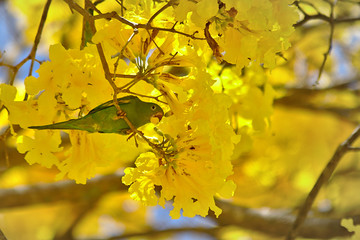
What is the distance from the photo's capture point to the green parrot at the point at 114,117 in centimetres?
96

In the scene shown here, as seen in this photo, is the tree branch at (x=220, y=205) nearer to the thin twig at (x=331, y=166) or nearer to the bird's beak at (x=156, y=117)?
the thin twig at (x=331, y=166)

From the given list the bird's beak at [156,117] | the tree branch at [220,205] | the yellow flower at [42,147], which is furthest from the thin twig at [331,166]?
the yellow flower at [42,147]

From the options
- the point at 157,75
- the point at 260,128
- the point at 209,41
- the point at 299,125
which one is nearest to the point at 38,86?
the point at 157,75

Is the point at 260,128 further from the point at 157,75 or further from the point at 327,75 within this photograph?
the point at 327,75

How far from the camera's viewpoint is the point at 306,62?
2.88 metres

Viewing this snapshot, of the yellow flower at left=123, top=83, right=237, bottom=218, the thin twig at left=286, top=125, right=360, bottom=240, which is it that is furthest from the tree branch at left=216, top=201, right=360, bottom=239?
the yellow flower at left=123, top=83, right=237, bottom=218

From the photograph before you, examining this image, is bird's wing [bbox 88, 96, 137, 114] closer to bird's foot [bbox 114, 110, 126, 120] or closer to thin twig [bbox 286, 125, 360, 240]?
bird's foot [bbox 114, 110, 126, 120]

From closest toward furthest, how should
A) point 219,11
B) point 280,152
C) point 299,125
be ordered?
point 219,11 < point 280,152 < point 299,125

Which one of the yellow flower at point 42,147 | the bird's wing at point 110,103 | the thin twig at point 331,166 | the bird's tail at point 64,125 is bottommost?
the bird's tail at point 64,125

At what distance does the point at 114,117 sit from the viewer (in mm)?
970

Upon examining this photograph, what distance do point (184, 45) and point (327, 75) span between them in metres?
2.21

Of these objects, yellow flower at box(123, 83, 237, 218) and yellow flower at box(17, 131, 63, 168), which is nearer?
yellow flower at box(123, 83, 237, 218)

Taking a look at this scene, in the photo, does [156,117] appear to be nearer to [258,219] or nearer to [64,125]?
[64,125]

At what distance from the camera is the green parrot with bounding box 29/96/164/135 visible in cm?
96
